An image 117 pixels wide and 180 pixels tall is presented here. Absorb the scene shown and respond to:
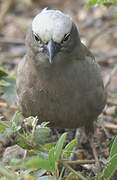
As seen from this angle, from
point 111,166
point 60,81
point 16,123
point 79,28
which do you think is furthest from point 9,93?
point 79,28

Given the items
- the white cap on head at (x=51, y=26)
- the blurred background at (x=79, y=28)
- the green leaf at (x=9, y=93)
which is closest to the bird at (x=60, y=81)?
the white cap on head at (x=51, y=26)

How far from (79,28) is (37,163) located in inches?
160

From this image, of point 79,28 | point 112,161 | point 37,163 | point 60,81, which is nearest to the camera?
point 37,163

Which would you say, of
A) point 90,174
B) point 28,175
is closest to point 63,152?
point 28,175

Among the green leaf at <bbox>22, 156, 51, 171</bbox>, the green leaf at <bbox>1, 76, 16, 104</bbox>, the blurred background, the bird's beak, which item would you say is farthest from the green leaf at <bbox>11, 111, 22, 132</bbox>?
the blurred background

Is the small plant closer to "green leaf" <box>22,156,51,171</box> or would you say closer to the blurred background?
"green leaf" <box>22,156,51,171</box>

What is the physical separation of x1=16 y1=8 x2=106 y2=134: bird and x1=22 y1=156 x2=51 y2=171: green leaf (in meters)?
0.87

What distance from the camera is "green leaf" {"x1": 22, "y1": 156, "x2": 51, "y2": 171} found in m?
2.73

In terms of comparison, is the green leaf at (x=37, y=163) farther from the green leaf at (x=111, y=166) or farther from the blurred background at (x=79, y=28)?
the blurred background at (x=79, y=28)

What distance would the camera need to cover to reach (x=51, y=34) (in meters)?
3.49

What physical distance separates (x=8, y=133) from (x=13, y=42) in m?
3.39

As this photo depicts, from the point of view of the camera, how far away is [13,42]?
6410 mm

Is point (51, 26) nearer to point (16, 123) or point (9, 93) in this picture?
point (16, 123)

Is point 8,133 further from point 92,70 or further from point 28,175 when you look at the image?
point 92,70
